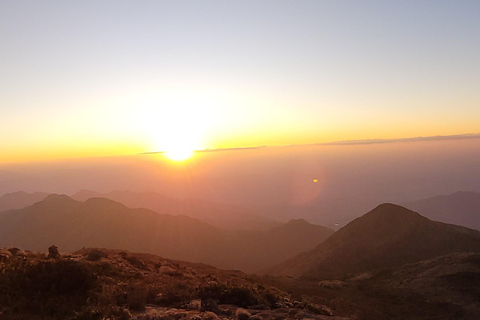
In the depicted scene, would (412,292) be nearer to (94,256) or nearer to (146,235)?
(94,256)

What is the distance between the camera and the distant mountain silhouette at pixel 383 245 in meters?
51.8

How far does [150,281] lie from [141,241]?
86.6m

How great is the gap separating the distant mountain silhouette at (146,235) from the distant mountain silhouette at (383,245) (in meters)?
30.8

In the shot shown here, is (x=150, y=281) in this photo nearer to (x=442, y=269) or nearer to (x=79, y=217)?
(x=442, y=269)

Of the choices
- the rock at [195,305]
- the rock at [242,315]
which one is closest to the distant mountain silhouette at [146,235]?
the rock at [195,305]

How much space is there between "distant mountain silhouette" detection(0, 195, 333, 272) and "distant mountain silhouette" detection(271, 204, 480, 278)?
30.8 meters

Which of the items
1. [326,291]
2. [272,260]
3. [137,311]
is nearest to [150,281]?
[137,311]

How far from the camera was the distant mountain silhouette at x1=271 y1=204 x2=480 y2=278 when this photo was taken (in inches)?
2039

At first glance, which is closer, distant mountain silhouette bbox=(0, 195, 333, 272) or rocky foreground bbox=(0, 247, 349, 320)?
rocky foreground bbox=(0, 247, 349, 320)

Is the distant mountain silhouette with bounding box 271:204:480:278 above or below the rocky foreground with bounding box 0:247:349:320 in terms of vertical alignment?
below

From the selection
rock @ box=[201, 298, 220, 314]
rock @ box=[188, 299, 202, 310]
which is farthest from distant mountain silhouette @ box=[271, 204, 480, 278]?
rock @ box=[188, 299, 202, 310]

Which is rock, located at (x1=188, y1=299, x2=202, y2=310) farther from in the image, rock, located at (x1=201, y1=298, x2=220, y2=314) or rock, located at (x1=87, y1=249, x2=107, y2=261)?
rock, located at (x1=87, y1=249, x2=107, y2=261)

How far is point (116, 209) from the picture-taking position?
114 metres

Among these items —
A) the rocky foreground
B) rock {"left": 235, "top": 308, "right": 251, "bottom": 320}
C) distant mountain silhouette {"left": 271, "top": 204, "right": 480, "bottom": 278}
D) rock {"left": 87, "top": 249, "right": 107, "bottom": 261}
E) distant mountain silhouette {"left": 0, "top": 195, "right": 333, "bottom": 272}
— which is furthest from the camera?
distant mountain silhouette {"left": 0, "top": 195, "right": 333, "bottom": 272}
